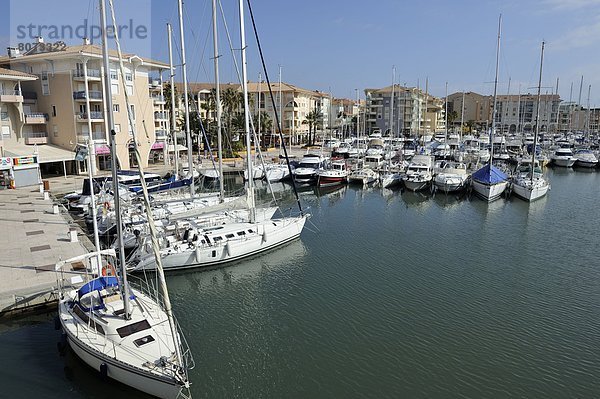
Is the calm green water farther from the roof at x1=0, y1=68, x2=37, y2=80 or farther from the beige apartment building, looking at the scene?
the roof at x1=0, y1=68, x2=37, y2=80

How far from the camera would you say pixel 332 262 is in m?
28.5

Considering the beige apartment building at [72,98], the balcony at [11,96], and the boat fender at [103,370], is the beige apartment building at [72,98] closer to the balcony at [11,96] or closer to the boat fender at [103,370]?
the balcony at [11,96]

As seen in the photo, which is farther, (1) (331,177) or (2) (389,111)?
(2) (389,111)

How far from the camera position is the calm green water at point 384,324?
51.8ft

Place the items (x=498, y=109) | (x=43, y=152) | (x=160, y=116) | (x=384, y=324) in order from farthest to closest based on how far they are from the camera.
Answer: (x=498, y=109) → (x=160, y=116) → (x=43, y=152) → (x=384, y=324)

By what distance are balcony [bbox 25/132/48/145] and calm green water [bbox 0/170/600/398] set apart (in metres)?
36.9

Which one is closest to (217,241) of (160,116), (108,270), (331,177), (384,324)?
(108,270)

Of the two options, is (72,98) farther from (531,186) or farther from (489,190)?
(531,186)

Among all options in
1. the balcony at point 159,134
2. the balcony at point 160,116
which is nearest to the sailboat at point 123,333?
the balcony at point 159,134

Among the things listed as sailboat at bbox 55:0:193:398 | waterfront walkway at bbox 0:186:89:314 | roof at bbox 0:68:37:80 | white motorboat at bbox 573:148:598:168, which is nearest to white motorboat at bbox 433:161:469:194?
white motorboat at bbox 573:148:598:168

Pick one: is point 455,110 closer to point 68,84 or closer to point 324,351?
point 68,84

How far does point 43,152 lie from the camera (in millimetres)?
50281

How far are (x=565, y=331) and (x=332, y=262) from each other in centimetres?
1318

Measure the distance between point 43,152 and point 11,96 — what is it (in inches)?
262
